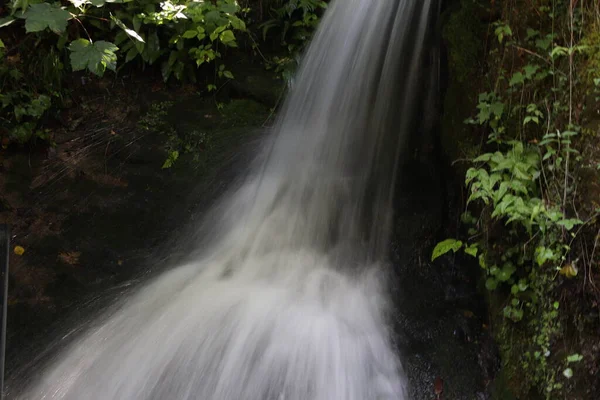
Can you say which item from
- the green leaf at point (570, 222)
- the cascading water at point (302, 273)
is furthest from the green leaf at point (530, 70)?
the cascading water at point (302, 273)

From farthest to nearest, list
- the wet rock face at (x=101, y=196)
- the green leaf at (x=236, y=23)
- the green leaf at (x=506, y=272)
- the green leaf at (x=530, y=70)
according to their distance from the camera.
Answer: the green leaf at (x=236, y=23) → the wet rock face at (x=101, y=196) → the green leaf at (x=530, y=70) → the green leaf at (x=506, y=272)

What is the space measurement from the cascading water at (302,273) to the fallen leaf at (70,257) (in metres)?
0.68

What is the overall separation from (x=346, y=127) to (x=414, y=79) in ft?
2.14

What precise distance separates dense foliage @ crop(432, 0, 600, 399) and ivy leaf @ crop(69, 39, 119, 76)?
295 cm

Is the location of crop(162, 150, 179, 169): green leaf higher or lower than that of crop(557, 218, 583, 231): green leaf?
lower

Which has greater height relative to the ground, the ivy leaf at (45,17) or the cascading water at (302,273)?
the ivy leaf at (45,17)

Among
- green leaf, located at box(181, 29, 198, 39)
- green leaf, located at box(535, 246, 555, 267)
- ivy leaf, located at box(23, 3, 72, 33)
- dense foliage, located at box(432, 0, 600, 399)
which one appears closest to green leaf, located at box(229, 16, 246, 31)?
green leaf, located at box(181, 29, 198, 39)

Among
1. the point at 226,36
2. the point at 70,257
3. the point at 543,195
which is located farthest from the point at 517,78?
the point at 70,257

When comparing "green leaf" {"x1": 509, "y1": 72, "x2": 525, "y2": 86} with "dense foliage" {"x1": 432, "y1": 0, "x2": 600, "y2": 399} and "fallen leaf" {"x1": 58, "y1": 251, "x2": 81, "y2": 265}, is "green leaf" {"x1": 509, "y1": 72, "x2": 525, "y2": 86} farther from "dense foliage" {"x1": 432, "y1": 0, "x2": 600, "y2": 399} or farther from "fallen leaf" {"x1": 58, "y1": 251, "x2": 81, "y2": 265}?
"fallen leaf" {"x1": 58, "y1": 251, "x2": 81, "y2": 265}

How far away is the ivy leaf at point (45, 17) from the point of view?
14.5ft

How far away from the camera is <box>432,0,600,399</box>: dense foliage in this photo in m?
2.53

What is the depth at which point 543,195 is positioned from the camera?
2.75m

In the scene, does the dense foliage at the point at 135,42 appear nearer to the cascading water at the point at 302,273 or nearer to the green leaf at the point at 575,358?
the cascading water at the point at 302,273

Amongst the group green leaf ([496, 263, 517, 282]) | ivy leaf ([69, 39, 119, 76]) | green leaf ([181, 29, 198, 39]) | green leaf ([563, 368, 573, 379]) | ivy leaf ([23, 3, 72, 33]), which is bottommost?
green leaf ([563, 368, 573, 379])
